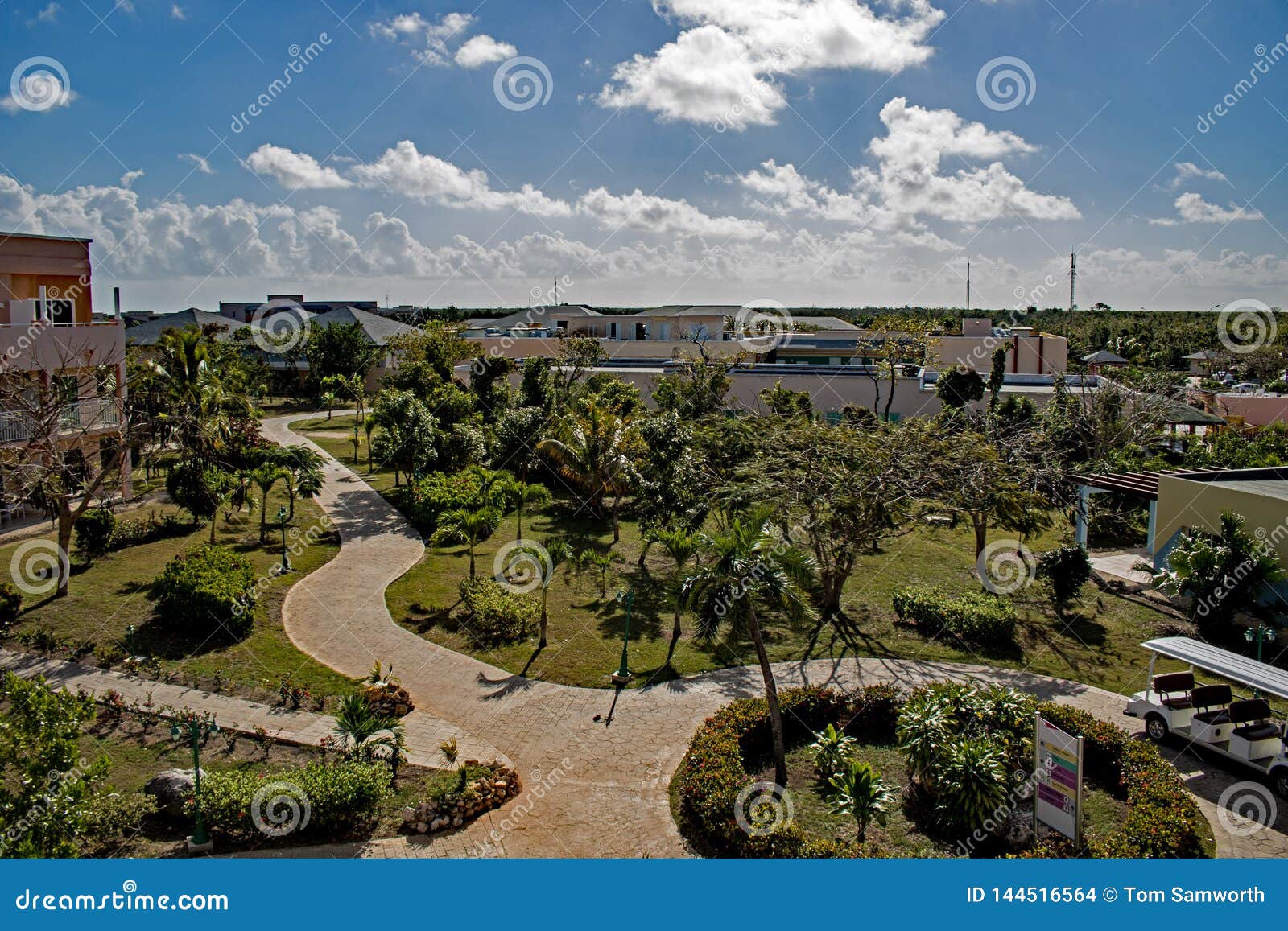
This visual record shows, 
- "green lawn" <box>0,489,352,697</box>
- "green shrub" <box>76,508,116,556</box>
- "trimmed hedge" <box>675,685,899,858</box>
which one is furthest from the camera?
"green shrub" <box>76,508,116,556</box>

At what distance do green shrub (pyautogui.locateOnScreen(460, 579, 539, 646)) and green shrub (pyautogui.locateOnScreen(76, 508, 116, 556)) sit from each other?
9286mm

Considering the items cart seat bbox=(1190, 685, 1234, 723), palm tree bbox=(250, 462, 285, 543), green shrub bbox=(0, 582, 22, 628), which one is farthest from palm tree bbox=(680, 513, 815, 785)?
palm tree bbox=(250, 462, 285, 543)

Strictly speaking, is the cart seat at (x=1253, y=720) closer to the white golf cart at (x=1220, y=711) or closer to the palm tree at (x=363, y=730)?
the white golf cart at (x=1220, y=711)

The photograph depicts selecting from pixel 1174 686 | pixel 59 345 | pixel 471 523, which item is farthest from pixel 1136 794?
pixel 59 345

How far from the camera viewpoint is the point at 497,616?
56.1 feet

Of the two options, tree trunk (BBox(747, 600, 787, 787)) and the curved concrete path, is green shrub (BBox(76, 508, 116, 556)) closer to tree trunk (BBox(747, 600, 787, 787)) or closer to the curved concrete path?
the curved concrete path

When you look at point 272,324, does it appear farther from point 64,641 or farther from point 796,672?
Result: point 796,672

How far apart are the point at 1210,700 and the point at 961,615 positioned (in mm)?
5002

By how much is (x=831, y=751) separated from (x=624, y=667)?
471cm

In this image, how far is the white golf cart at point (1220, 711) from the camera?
1203 centimetres

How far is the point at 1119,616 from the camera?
61.4 ft

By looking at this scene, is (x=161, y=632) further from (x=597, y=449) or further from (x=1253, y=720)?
(x=1253, y=720)

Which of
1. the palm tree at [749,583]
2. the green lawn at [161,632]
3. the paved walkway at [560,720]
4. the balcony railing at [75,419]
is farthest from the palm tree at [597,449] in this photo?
the palm tree at [749,583]

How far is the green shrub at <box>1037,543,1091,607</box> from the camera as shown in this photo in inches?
725
